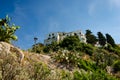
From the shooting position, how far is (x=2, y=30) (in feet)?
91.4

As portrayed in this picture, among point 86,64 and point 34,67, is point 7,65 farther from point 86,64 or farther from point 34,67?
point 86,64

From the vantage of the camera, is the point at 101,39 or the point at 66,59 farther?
the point at 101,39

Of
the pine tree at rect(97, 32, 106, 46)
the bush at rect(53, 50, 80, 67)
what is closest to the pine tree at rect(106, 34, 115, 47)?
the pine tree at rect(97, 32, 106, 46)

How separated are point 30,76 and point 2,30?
18.1 metres

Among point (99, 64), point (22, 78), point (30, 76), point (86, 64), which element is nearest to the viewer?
point (22, 78)

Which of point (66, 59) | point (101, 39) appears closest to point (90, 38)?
point (101, 39)

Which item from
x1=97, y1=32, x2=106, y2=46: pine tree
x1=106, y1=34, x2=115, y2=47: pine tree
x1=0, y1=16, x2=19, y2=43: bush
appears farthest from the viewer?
x1=97, y1=32, x2=106, y2=46: pine tree

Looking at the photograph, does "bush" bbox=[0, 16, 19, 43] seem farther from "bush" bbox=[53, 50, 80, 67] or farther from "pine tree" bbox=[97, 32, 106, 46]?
"pine tree" bbox=[97, 32, 106, 46]

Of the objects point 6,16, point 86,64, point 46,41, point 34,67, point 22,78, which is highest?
point 46,41

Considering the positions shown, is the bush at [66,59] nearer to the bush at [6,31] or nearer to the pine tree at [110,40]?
the bush at [6,31]

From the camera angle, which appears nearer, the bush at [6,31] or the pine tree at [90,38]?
the bush at [6,31]

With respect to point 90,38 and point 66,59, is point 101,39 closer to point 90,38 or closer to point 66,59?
point 90,38

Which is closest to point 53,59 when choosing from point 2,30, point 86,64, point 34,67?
point 86,64

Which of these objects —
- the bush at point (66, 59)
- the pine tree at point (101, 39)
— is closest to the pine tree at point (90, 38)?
the pine tree at point (101, 39)
